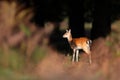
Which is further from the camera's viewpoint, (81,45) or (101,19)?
(101,19)

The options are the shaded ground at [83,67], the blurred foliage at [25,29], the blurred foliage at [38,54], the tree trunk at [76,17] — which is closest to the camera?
the blurred foliage at [25,29]

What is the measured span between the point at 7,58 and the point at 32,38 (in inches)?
34.5

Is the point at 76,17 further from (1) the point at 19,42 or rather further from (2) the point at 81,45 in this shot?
(1) the point at 19,42

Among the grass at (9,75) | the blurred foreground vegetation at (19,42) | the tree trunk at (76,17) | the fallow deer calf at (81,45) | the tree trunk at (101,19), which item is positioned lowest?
the grass at (9,75)

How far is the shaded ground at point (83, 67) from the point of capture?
37.2ft

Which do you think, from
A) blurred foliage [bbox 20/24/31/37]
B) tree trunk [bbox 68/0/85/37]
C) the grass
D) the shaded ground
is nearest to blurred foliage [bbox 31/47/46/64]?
the shaded ground

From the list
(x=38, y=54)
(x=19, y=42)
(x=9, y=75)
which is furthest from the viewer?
(x=38, y=54)

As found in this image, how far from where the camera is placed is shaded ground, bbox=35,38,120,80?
1133 cm

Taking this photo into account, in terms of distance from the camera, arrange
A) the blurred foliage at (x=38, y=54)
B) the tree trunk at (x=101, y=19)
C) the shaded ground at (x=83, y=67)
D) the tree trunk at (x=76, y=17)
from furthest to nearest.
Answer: the tree trunk at (x=76, y=17) < the tree trunk at (x=101, y=19) < the shaded ground at (x=83, y=67) < the blurred foliage at (x=38, y=54)

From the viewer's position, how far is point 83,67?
13.2 metres

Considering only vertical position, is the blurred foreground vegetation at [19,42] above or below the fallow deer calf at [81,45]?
below

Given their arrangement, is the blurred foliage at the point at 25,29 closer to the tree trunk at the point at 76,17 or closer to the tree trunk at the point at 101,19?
the tree trunk at the point at 101,19

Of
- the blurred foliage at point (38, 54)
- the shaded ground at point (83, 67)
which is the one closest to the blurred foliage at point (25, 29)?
the blurred foliage at point (38, 54)

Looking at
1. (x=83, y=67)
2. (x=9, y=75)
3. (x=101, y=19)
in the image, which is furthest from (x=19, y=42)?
(x=101, y=19)
